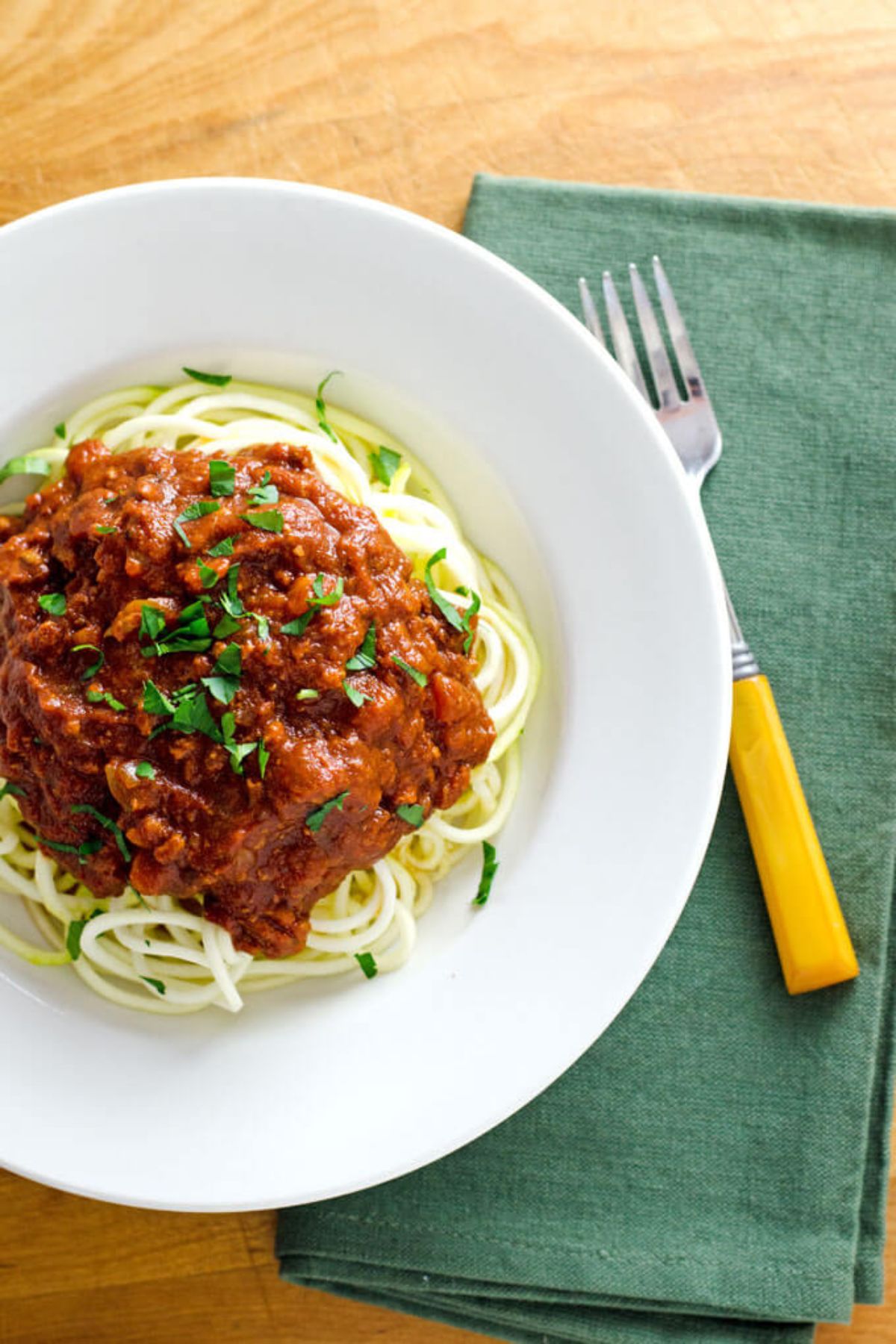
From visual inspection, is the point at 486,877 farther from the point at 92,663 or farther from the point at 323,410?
the point at 323,410

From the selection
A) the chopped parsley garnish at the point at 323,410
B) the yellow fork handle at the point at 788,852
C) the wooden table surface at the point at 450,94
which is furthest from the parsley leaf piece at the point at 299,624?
the wooden table surface at the point at 450,94

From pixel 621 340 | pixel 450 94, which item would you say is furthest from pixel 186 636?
pixel 450 94

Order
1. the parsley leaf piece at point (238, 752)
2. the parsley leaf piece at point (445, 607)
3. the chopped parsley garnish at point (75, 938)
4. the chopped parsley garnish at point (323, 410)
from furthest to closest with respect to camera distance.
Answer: the chopped parsley garnish at point (323, 410), the chopped parsley garnish at point (75, 938), the parsley leaf piece at point (445, 607), the parsley leaf piece at point (238, 752)

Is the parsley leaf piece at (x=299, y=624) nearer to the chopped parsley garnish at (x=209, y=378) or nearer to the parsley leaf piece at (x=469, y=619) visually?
the parsley leaf piece at (x=469, y=619)

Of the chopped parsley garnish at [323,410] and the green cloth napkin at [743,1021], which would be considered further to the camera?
the green cloth napkin at [743,1021]

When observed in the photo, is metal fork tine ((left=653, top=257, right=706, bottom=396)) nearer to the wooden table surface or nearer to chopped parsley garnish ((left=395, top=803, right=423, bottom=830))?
the wooden table surface

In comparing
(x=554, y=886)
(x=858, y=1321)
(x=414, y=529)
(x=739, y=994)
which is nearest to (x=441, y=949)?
(x=554, y=886)

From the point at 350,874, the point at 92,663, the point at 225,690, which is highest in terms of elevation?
the point at 92,663
